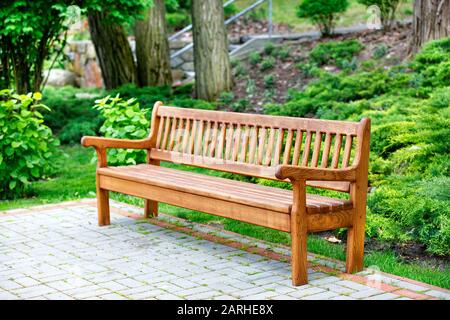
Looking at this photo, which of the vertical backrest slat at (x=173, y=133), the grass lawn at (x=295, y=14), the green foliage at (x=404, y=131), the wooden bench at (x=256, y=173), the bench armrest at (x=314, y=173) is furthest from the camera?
the grass lawn at (x=295, y=14)

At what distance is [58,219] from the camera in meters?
7.53

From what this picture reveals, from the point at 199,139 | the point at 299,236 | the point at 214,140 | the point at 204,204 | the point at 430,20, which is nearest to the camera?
the point at 299,236

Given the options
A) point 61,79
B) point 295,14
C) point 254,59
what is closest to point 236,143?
point 254,59

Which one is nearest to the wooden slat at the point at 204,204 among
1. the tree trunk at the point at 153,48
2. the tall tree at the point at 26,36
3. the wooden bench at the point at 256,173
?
the wooden bench at the point at 256,173

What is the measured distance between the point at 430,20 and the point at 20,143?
5734mm

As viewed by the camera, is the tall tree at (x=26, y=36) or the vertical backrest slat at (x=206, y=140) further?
the tall tree at (x=26, y=36)

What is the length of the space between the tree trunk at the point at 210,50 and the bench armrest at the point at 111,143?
5.38 m

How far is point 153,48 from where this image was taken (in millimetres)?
14273

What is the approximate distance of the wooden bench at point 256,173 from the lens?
5.30m

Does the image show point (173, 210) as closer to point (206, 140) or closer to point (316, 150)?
point (206, 140)

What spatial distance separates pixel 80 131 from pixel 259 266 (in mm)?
6805

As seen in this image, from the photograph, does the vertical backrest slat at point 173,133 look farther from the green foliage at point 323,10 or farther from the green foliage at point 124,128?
the green foliage at point 323,10

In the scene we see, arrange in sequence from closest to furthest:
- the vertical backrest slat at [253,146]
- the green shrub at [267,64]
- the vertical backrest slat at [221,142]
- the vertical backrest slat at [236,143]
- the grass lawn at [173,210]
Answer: the grass lawn at [173,210] < the vertical backrest slat at [253,146] < the vertical backrest slat at [236,143] < the vertical backrest slat at [221,142] < the green shrub at [267,64]
